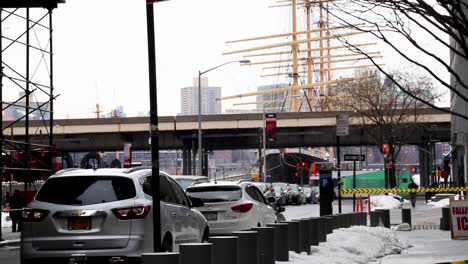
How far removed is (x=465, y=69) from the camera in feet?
151

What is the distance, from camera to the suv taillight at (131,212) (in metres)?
14.2

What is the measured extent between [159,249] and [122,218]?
0.69 metres

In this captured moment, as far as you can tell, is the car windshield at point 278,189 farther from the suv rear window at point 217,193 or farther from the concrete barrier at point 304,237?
the concrete barrier at point 304,237

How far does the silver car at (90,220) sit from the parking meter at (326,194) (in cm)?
1581

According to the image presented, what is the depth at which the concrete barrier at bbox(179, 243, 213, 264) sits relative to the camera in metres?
11.1

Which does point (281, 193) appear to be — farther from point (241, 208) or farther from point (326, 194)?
point (241, 208)

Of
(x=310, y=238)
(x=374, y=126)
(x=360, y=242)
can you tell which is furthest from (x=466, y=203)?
(x=374, y=126)

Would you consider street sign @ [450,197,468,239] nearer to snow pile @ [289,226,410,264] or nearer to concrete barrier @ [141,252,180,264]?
snow pile @ [289,226,410,264]

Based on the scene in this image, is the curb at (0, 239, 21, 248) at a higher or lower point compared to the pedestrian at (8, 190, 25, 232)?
lower

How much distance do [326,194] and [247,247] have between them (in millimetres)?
17037

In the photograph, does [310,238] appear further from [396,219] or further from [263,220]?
[396,219]

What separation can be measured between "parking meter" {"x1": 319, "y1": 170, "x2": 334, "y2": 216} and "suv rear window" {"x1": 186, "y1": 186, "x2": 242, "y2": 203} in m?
8.84

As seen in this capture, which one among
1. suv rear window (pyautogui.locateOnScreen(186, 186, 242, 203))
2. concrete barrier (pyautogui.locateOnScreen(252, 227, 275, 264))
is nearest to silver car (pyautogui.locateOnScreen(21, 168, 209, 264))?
concrete barrier (pyautogui.locateOnScreen(252, 227, 275, 264))

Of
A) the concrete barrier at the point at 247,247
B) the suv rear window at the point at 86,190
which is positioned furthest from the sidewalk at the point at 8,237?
the concrete barrier at the point at 247,247
